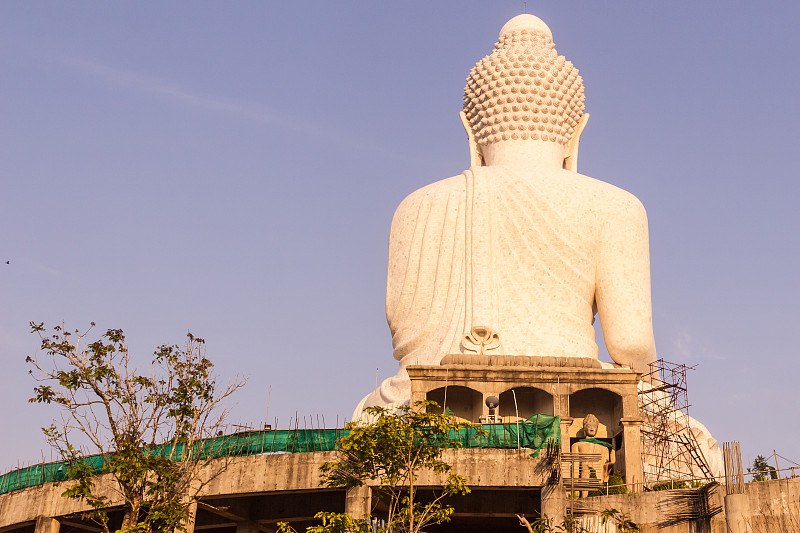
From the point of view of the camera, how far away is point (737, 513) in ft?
52.2

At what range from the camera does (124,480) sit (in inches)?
545

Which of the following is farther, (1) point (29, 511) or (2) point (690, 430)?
(2) point (690, 430)

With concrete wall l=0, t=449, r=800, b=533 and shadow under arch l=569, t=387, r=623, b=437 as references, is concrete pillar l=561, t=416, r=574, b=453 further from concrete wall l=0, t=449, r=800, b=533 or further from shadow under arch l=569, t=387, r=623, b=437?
concrete wall l=0, t=449, r=800, b=533

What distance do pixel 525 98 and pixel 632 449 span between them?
1027cm

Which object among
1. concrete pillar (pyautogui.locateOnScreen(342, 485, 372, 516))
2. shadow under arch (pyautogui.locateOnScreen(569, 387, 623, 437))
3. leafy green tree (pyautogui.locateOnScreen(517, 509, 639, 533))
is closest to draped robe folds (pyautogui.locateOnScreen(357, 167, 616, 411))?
shadow under arch (pyautogui.locateOnScreen(569, 387, 623, 437))

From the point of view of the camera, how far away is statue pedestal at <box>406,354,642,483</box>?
2138 centimetres

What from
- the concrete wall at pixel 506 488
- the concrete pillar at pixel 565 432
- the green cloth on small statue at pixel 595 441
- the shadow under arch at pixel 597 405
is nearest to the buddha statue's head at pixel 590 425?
the green cloth on small statue at pixel 595 441

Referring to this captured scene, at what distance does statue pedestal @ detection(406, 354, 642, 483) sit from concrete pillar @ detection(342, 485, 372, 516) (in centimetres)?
404

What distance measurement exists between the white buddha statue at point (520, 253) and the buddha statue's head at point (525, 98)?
3cm

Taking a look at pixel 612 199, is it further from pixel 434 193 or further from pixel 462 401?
pixel 462 401

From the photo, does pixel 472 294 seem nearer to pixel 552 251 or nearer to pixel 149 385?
pixel 552 251

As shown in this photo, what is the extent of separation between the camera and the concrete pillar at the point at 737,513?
15867mm

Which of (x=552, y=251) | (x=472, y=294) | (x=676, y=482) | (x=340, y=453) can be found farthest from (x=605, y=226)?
(x=340, y=453)

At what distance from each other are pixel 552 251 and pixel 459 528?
7443 millimetres
